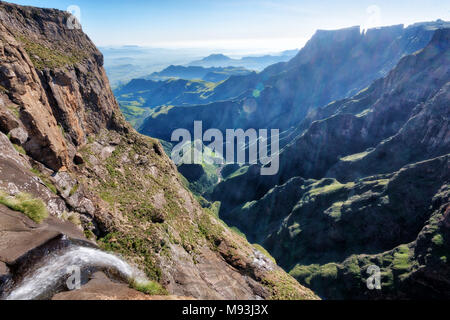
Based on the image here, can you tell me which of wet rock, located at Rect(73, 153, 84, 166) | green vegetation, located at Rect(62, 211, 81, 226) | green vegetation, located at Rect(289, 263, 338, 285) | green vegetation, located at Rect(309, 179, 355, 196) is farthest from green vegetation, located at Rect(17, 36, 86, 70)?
green vegetation, located at Rect(309, 179, 355, 196)

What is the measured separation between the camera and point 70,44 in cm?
4700

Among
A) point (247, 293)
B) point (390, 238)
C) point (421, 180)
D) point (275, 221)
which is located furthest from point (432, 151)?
point (247, 293)

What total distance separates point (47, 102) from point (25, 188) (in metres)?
20.1

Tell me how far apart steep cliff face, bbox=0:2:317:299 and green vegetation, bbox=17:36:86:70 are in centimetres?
20

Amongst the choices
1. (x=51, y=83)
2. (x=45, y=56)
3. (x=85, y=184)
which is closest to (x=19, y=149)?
(x=85, y=184)

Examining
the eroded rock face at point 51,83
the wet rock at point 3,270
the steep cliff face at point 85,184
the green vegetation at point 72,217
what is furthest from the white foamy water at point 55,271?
the eroded rock face at point 51,83

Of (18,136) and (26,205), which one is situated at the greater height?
(18,136)

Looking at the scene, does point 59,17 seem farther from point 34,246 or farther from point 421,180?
point 421,180

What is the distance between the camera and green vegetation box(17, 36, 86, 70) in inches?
1337

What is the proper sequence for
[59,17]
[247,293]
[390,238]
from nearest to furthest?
[247,293] < [59,17] < [390,238]

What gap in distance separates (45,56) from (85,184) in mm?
20442

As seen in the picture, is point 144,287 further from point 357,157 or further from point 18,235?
point 357,157

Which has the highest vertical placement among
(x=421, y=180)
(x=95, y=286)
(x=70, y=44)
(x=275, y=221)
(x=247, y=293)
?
(x=70, y=44)

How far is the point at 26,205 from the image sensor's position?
1400 cm
